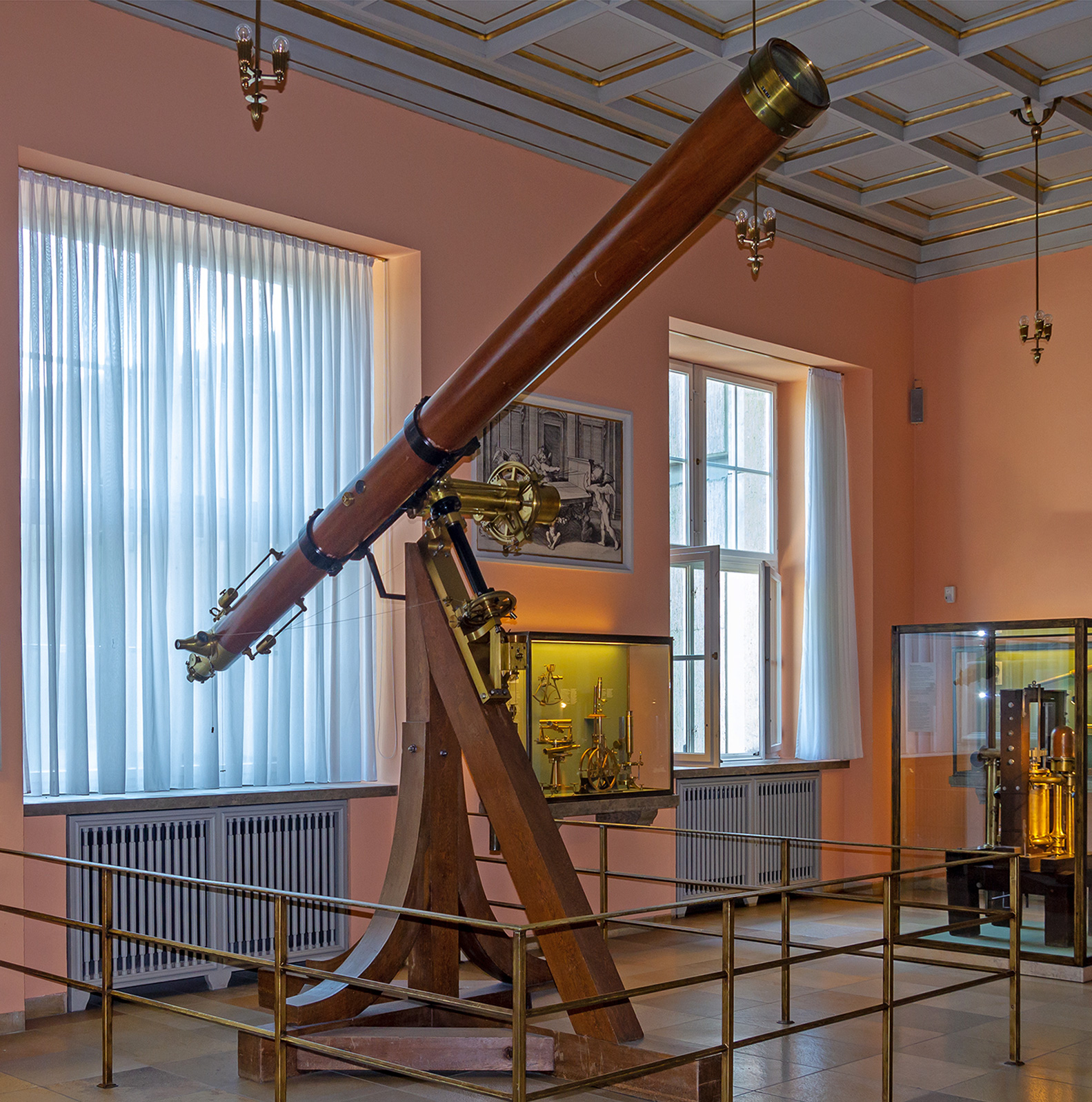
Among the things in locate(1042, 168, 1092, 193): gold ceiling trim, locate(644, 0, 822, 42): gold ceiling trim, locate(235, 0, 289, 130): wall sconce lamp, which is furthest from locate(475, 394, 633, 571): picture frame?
locate(1042, 168, 1092, 193): gold ceiling trim

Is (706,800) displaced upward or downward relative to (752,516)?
downward

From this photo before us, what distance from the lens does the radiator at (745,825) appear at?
320 inches

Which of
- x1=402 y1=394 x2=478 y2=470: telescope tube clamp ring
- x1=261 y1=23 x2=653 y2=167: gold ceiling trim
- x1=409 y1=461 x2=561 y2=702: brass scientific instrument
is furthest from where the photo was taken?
x1=261 y1=23 x2=653 y2=167: gold ceiling trim

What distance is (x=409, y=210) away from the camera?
261 inches

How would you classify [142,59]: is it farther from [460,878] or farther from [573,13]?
[460,878]

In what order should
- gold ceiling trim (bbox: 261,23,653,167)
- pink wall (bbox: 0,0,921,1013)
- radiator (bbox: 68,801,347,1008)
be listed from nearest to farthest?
pink wall (bbox: 0,0,921,1013) < radiator (bbox: 68,801,347,1008) < gold ceiling trim (bbox: 261,23,653,167)

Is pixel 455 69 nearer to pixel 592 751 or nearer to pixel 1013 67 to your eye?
pixel 1013 67

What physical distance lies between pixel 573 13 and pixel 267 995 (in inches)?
178

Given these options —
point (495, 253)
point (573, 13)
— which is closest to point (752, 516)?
point (495, 253)

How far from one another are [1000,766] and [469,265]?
12.1 ft

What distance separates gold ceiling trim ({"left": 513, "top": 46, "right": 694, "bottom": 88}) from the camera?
22.3 ft

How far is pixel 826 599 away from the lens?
905 centimetres

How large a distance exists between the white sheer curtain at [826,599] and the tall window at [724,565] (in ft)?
0.92

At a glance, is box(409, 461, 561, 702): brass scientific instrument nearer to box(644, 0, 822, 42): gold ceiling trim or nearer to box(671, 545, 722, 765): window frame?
box(644, 0, 822, 42): gold ceiling trim
